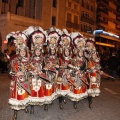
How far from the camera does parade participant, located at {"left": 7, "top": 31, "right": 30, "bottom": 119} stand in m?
5.71

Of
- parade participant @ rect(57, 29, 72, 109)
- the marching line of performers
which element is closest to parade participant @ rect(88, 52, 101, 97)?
the marching line of performers

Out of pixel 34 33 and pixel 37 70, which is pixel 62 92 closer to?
pixel 37 70

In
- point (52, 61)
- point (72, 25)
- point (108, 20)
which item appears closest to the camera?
point (52, 61)

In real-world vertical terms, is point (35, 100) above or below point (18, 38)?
below

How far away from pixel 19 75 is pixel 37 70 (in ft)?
2.11

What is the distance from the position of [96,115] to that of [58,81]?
1.53 meters

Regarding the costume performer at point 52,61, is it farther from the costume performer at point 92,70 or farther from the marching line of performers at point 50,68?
the costume performer at point 92,70

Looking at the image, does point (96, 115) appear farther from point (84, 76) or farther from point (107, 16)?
point (107, 16)

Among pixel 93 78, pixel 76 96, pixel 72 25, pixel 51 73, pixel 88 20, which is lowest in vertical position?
pixel 76 96

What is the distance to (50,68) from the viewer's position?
22.2 feet

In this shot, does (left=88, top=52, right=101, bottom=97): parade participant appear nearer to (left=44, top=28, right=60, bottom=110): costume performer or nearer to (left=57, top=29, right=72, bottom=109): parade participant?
(left=57, top=29, right=72, bottom=109): parade participant

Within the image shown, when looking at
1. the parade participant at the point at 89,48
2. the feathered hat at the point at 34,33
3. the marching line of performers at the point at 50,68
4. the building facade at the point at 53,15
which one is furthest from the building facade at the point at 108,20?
the feathered hat at the point at 34,33

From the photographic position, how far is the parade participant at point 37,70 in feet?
20.3

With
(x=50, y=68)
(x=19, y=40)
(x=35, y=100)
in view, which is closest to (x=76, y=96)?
(x=50, y=68)
